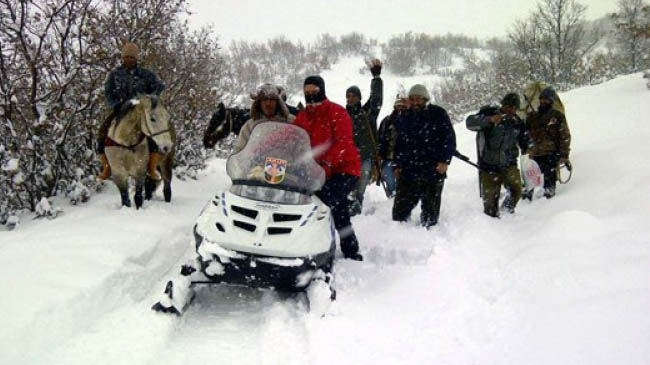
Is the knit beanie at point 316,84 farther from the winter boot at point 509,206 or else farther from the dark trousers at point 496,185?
the winter boot at point 509,206

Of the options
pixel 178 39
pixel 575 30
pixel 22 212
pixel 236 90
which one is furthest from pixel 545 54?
pixel 22 212

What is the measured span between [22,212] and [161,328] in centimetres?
480

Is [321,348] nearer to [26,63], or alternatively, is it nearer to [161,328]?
[161,328]

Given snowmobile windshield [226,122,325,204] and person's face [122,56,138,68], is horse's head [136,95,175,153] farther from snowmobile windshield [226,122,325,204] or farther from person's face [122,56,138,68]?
snowmobile windshield [226,122,325,204]

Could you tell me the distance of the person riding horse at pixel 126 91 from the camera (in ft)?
20.8

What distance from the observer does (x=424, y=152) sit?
6277 mm

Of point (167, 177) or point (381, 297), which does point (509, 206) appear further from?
point (167, 177)

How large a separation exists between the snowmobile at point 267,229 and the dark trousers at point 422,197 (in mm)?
2090

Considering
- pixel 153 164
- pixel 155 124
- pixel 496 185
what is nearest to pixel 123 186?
pixel 153 164

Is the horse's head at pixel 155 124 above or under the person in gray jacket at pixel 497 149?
above

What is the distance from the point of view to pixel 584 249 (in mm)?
4547

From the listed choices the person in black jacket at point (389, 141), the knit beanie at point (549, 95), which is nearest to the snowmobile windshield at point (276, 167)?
the person in black jacket at point (389, 141)

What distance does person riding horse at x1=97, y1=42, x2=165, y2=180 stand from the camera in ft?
20.8

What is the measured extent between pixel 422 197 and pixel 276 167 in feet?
8.88
